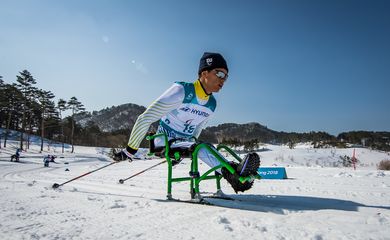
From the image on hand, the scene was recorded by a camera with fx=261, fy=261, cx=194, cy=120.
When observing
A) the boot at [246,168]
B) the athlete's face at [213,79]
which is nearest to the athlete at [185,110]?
the athlete's face at [213,79]

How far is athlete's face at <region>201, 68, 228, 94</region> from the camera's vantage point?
163 inches

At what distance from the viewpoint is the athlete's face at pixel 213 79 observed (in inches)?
163

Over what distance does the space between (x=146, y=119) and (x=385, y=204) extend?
10.9 feet

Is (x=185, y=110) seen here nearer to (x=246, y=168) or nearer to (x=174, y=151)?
(x=174, y=151)

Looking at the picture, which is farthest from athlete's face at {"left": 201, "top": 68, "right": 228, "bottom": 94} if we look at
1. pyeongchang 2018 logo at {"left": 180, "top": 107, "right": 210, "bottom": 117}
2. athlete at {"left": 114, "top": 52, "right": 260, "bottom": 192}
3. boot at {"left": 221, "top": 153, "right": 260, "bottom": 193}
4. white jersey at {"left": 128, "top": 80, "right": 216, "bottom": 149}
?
boot at {"left": 221, "top": 153, "right": 260, "bottom": 193}

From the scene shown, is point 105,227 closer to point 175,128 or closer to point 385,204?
point 175,128

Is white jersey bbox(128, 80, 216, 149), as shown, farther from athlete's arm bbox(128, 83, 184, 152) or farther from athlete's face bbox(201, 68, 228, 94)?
athlete's face bbox(201, 68, 228, 94)

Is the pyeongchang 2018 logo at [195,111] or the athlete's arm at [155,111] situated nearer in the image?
the athlete's arm at [155,111]

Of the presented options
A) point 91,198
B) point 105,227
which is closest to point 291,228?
point 105,227

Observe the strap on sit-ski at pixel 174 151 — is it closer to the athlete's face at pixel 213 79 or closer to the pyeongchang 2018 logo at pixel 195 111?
the pyeongchang 2018 logo at pixel 195 111

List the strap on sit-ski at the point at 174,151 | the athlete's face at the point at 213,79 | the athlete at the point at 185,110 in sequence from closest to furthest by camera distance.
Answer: the strap on sit-ski at the point at 174,151, the athlete at the point at 185,110, the athlete's face at the point at 213,79

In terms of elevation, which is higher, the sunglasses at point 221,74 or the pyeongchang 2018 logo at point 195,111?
the sunglasses at point 221,74

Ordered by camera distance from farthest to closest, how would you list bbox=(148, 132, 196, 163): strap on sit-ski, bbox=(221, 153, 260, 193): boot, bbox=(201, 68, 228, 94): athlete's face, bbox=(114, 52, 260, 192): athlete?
bbox=(201, 68, 228, 94): athlete's face < bbox=(114, 52, 260, 192): athlete < bbox=(148, 132, 196, 163): strap on sit-ski < bbox=(221, 153, 260, 193): boot

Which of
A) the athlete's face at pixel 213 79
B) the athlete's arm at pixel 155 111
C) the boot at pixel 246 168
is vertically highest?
the athlete's face at pixel 213 79
